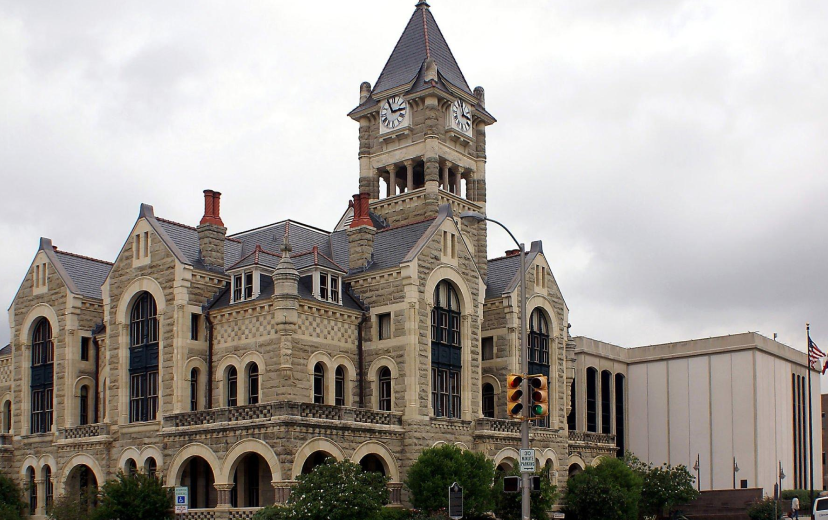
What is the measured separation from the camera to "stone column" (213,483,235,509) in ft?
149

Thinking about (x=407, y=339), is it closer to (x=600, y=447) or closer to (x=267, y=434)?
(x=267, y=434)

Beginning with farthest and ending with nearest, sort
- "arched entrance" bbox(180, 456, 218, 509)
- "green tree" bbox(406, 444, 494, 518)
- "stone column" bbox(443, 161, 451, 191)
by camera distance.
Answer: "stone column" bbox(443, 161, 451, 191) < "arched entrance" bbox(180, 456, 218, 509) < "green tree" bbox(406, 444, 494, 518)

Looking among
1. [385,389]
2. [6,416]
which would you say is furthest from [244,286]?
[6,416]

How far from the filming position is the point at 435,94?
59562 millimetres

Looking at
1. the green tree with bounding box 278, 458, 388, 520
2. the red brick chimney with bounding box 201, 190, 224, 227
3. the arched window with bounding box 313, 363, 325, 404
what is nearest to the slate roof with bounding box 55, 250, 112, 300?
the red brick chimney with bounding box 201, 190, 224, 227

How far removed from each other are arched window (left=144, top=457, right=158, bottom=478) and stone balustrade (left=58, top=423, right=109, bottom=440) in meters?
3.30

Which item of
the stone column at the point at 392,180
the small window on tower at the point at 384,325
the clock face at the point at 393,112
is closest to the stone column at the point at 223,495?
the small window on tower at the point at 384,325

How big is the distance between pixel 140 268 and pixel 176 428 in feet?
29.5

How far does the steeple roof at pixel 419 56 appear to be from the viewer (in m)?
62.3

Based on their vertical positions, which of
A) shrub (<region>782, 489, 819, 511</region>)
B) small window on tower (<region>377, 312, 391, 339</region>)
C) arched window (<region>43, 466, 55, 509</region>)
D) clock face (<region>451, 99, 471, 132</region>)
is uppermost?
clock face (<region>451, 99, 471, 132</region>)

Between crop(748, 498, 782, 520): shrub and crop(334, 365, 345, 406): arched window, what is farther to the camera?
crop(748, 498, 782, 520): shrub

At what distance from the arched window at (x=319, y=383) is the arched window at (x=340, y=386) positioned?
1.39m

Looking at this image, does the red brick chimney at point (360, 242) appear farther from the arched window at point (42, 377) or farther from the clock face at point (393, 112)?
the arched window at point (42, 377)

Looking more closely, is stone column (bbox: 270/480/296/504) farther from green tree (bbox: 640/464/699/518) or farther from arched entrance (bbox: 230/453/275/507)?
green tree (bbox: 640/464/699/518)
